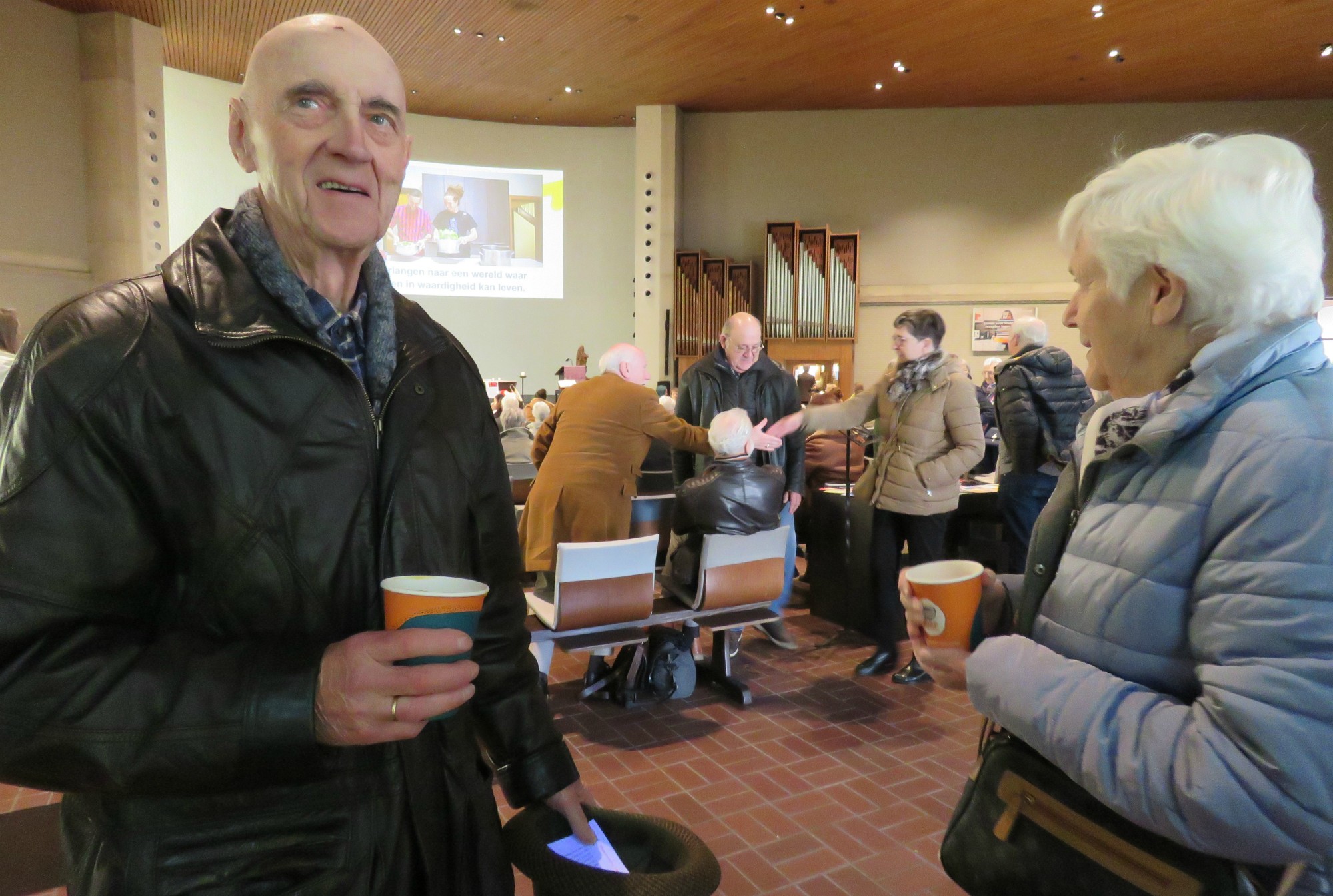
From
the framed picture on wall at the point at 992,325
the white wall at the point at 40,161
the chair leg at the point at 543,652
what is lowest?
the chair leg at the point at 543,652

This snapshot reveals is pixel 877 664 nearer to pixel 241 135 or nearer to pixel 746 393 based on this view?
pixel 746 393

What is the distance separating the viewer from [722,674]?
392cm

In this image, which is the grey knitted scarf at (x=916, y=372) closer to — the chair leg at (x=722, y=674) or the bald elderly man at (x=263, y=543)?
the chair leg at (x=722, y=674)

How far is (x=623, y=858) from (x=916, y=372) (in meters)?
3.12

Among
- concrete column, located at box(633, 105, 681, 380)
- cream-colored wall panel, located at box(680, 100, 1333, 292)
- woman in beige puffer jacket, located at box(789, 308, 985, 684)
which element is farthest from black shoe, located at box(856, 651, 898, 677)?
cream-colored wall panel, located at box(680, 100, 1333, 292)

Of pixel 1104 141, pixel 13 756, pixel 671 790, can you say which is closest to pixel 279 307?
pixel 13 756

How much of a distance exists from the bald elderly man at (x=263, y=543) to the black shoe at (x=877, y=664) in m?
3.20

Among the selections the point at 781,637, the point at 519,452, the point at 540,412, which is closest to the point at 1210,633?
the point at 781,637

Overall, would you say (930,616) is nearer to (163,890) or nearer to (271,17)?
(163,890)

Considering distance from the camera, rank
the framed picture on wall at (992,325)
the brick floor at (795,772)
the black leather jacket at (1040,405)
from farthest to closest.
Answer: the framed picture on wall at (992,325), the black leather jacket at (1040,405), the brick floor at (795,772)

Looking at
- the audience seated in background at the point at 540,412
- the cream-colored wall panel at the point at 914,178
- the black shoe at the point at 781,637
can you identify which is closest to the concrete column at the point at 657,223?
the cream-colored wall panel at the point at 914,178

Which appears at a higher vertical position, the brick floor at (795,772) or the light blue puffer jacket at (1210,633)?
the light blue puffer jacket at (1210,633)

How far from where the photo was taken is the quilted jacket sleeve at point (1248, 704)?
84 centimetres

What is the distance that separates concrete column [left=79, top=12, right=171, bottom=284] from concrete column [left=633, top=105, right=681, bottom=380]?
641 cm
